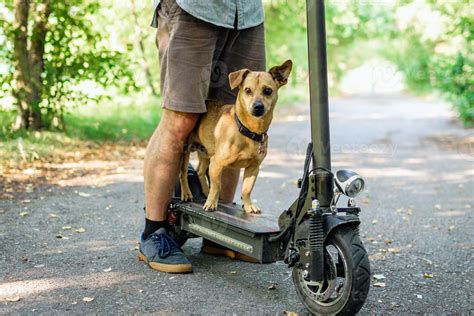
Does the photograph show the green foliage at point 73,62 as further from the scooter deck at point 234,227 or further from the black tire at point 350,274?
the black tire at point 350,274

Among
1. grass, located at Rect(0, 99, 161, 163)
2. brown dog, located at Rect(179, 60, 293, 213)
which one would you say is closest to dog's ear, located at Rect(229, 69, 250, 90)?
brown dog, located at Rect(179, 60, 293, 213)

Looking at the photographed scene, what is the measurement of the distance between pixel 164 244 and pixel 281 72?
117 centimetres

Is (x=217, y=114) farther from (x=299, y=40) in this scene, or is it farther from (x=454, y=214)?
(x=299, y=40)

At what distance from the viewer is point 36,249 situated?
3.80m

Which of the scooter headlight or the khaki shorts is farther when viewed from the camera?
the khaki shorts

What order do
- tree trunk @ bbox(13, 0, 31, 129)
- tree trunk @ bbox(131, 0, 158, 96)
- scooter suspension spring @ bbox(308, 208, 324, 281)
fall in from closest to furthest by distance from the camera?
1. scooter suspension spring @ bbox(308, 208, 324, 281)
2. tree trunk @ bbox(13, 0, 31, 129)
3. tree trunk @ bbox(131, 0, 158, 96)

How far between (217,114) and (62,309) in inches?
53.3

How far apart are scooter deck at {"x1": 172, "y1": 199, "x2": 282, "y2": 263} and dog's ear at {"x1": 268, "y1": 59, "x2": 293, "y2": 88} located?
757mm

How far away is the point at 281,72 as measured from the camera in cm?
330

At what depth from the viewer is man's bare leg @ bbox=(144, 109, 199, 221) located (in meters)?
3.42

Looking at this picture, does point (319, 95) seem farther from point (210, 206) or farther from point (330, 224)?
point (210, 206)

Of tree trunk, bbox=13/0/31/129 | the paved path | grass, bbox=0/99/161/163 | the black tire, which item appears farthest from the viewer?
tree trunk, bbox=13/0/31/129

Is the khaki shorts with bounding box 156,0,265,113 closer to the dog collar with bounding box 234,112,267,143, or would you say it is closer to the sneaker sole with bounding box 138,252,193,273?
the dog collar with bounding box 234,112,267,143

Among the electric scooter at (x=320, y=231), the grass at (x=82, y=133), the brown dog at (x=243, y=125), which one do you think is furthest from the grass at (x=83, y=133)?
the electric scooter at (x=320, y=231)
